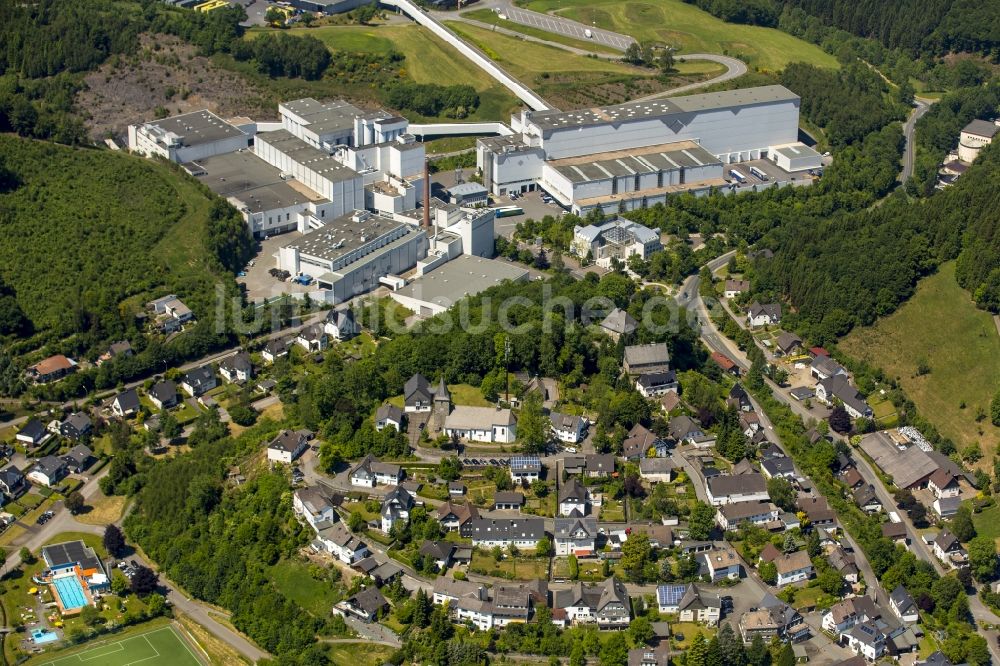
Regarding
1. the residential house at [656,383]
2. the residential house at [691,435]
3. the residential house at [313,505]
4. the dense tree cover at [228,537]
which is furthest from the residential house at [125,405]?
the residential house at [691,435]

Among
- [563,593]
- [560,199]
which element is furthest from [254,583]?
[560,199]

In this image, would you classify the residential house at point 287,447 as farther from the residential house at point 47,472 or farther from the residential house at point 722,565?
the residential house at point 722,565

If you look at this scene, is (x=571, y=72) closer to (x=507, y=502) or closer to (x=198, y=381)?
(x=198, y=381)

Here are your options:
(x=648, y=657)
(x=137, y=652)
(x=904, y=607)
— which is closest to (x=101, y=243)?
(x=137, y=652)

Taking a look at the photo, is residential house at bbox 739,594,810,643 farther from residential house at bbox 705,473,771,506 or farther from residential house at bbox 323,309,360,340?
residential house at bbox 323,309,360,340

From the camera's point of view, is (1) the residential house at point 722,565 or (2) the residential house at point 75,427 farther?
(2) the residential house at point 75,427

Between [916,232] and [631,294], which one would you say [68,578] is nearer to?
[631,294]

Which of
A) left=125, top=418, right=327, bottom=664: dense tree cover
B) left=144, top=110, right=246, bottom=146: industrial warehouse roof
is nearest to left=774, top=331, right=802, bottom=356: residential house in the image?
left=125, top=418, right=327, bottom=664: dense tree cover
